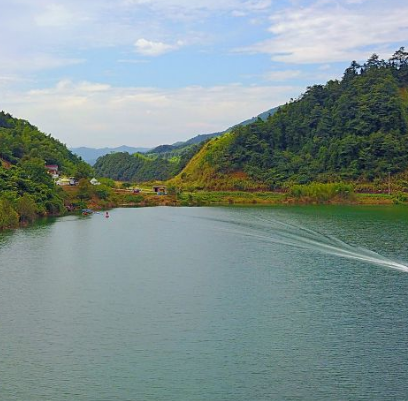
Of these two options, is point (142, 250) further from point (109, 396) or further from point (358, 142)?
point (358, 142)

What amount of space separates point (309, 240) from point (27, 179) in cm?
2799

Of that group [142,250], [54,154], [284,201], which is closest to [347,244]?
[142,250]

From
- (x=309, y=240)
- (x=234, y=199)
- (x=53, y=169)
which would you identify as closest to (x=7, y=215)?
(x=309, y=240)

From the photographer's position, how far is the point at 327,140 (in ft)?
261

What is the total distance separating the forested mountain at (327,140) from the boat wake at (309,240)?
30.8 metres

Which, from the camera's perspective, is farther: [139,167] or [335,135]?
[139,167]

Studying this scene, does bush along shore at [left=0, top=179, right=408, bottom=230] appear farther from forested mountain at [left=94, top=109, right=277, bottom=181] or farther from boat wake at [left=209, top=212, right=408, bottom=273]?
forested mountain at [left=94, top=109, right=277, bottom=181]

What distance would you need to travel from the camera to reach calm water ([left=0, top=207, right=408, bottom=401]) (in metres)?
14.2

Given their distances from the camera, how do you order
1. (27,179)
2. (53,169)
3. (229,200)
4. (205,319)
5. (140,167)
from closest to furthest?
1. (205,319)
2. (27,179)
3. (229,200)
4. (53,169)
5. (140,167)

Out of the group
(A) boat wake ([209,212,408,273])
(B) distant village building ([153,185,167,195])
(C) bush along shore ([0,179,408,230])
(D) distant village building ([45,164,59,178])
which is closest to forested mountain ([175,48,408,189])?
(C) bush along shore ([0,179,408,230])

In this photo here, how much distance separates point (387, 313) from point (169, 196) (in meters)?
54.6

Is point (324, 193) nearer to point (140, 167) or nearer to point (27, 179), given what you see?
point (27, 179)

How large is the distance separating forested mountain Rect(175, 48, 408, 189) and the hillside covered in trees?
22.1m

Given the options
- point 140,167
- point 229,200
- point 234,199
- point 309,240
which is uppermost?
point 140,167
